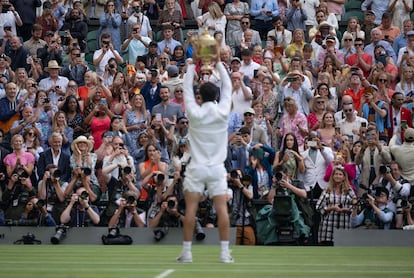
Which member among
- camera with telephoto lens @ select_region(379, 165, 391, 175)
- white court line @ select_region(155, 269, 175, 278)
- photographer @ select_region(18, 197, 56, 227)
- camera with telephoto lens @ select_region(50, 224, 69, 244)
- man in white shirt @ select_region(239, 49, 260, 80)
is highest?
man in white shirt @ select_region(239, 49, 260, 80)

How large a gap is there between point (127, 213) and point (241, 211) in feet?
5.91

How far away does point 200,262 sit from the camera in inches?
568

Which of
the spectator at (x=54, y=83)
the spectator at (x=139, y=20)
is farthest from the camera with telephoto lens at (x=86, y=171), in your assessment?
the spectator at (x=139, y=20)

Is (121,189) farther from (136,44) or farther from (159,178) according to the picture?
(136,44)

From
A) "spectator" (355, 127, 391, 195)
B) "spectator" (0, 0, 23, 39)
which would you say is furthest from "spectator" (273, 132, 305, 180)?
"spectator" (0, 0, 23, 39)

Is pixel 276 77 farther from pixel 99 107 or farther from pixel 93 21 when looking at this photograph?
pixel 93 21

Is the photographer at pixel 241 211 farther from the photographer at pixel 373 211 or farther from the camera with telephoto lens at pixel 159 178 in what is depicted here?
the photographer at pixel 373 211

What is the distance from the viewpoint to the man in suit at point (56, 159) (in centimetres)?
2128

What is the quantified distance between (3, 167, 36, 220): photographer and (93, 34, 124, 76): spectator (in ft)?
17.9

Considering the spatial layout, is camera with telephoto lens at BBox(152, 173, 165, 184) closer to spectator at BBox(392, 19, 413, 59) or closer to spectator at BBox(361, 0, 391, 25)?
spectator at BBox(392, 19, 413, 59)

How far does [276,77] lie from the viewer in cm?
2461

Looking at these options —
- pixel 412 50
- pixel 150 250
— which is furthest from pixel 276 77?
pixel 150 250

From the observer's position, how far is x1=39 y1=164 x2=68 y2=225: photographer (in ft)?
66.2

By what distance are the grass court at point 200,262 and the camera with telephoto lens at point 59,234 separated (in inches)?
35.4
